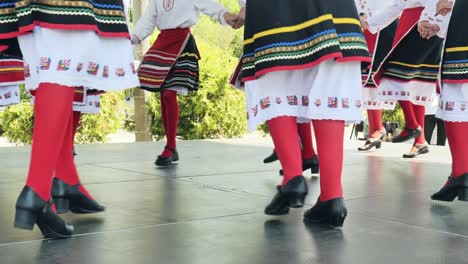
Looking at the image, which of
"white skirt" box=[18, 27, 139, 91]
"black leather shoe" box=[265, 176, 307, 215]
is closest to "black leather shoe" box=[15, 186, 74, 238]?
"white skirt" box=[18, 27, 139, 91]

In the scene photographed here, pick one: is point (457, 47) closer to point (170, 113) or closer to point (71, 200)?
point (71, 200)

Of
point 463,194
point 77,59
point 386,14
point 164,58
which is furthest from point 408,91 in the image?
point 77,59

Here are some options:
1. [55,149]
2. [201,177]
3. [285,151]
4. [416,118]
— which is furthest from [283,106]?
[416,118]

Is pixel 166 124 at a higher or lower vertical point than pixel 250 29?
lower

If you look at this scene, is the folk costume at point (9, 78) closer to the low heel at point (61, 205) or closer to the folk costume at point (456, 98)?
the low heel at point (61, 205)

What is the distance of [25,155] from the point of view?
5.27 m

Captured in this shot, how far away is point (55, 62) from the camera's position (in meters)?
1.98

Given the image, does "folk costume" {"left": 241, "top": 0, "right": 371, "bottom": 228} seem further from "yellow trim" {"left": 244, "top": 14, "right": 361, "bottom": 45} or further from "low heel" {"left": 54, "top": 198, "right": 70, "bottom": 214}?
"low heel" {"left": 54, "top": 198, "right": 70, "bottom": 214}

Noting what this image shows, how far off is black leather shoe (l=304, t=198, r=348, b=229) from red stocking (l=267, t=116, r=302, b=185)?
154 mm

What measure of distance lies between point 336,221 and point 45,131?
105 cm

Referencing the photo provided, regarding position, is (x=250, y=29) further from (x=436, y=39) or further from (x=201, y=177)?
(x=436, y=39)

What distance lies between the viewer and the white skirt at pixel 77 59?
6.51ft

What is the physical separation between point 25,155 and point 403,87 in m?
3.00

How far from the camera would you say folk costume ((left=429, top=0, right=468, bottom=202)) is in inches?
111
